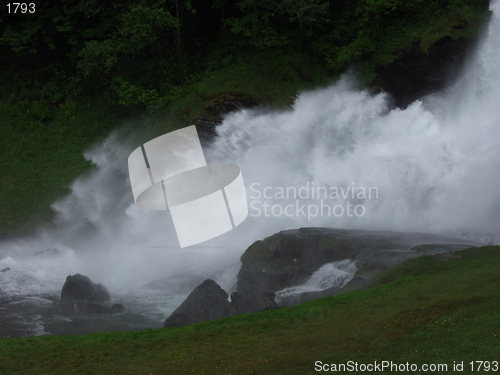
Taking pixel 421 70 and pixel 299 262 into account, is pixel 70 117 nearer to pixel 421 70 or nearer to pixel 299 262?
pixel 421 70

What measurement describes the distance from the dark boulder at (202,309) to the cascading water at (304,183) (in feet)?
6.27

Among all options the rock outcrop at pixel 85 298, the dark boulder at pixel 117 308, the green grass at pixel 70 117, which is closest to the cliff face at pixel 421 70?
the green grass at pixel 70 117

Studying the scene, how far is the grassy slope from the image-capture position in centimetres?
1311

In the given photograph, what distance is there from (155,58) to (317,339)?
20.7 m

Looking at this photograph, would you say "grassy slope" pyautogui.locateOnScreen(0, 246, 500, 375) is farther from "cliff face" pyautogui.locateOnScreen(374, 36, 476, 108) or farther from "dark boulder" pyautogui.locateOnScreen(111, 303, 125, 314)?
"cliff face" pyautogui.locateOnScreen(374, 36, 476, 108)

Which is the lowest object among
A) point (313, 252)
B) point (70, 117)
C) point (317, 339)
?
point (317, 339)

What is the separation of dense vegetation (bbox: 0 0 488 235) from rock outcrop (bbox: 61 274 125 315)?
305 inches

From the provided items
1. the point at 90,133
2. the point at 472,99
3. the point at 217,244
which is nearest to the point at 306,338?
the point at 217,244

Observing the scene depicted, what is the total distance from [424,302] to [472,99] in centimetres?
1244

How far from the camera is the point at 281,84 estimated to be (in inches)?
1155

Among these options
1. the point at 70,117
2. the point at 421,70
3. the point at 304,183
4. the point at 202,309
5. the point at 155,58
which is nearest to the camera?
the point at 202,309

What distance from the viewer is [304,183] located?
85.4 feet

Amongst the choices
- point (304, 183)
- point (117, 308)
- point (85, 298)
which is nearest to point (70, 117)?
point (304, 183)

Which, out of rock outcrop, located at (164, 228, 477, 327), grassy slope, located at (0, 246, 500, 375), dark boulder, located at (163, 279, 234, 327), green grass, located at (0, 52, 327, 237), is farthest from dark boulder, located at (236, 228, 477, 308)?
green grass, located at (0, 52, 327, 237)
